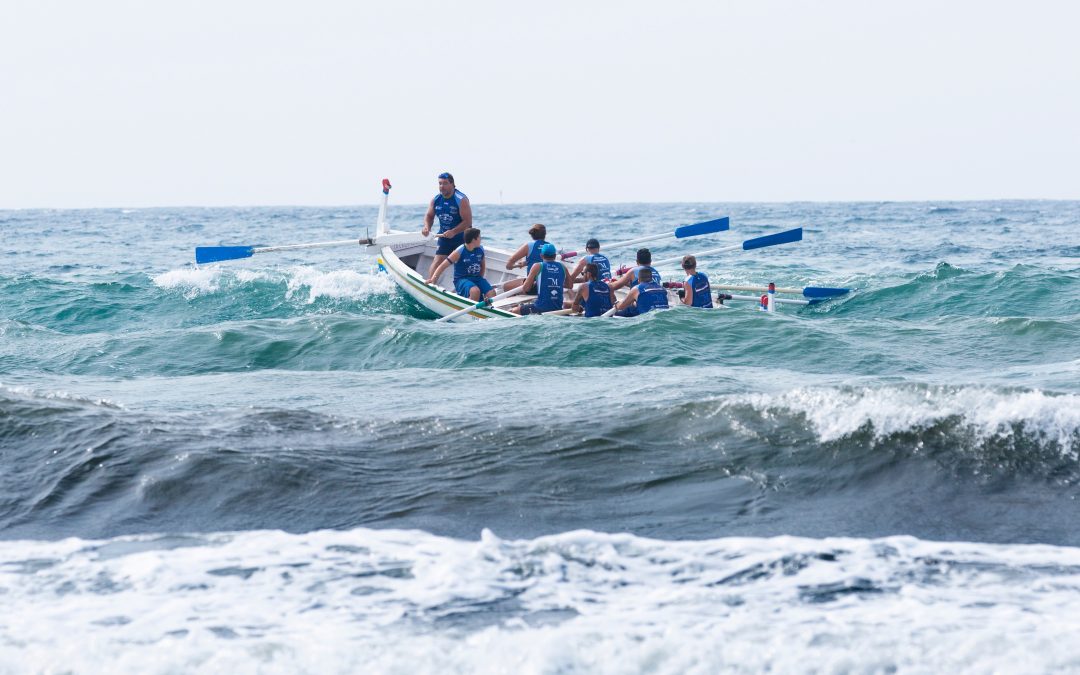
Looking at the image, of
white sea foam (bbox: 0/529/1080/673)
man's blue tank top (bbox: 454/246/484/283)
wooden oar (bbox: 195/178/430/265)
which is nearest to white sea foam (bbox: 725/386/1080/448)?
white sea foam (bbox: 0/529/1080/673)

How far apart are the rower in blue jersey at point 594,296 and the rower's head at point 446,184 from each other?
286cm

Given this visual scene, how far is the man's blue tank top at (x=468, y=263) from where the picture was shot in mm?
15008

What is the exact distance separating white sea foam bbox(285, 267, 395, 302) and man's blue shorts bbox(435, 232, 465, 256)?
3.22 metres

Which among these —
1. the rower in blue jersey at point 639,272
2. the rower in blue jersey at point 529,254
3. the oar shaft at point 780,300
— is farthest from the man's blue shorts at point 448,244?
the oar shaft at point 780,300

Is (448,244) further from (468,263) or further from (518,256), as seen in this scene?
(518,256)

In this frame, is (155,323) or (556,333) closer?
(556,333)

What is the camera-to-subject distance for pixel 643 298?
538 inches

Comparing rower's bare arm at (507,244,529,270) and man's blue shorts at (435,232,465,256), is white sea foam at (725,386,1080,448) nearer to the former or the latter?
rower's bare arm at (507,244,529,270)

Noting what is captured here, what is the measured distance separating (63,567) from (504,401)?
158 inches

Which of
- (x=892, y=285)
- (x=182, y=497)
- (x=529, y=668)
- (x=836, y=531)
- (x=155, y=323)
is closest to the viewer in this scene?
(x=529, y=668)

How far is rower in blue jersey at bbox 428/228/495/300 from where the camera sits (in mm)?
Result: 14891

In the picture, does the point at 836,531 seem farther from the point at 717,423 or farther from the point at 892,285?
the point at 892,285

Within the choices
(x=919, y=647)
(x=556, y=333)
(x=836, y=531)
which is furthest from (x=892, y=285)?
(x=919, y=647)

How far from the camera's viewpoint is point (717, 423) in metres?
7.44
